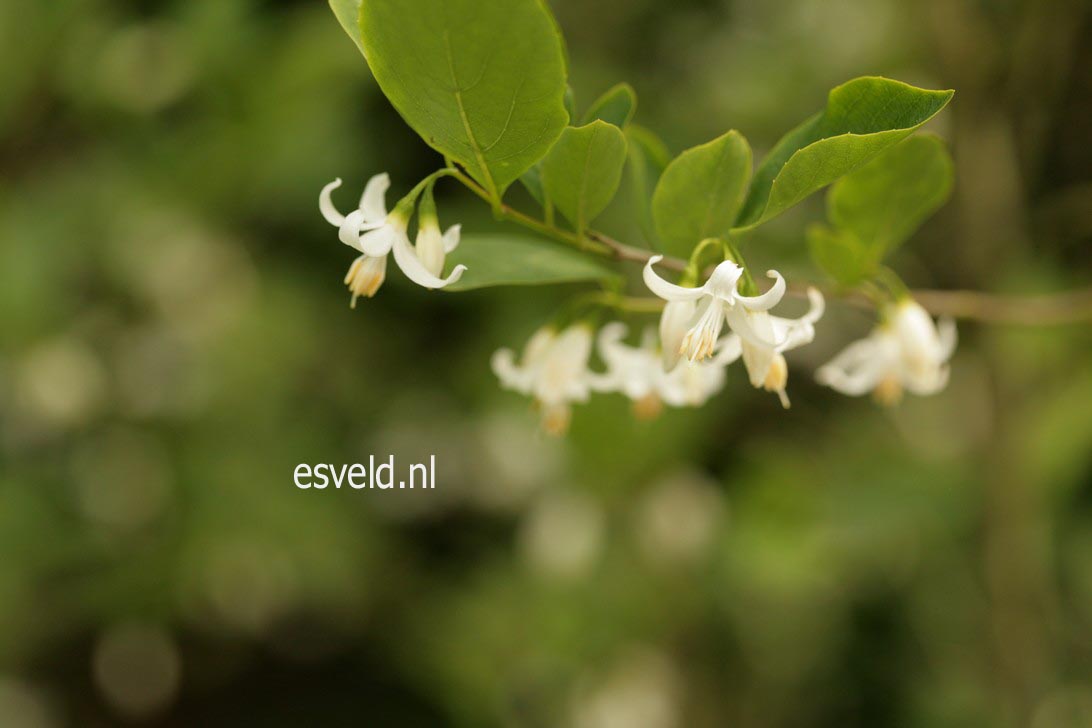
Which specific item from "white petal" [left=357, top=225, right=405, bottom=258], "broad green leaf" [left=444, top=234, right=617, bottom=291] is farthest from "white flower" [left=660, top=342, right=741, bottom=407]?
"white petal" [left=357, top=225, right=405, bottom=258]

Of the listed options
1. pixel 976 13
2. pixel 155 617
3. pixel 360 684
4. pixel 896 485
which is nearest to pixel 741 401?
pixel 896 485

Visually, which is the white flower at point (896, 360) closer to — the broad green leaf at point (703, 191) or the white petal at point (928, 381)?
the white petal at point (928, 381)

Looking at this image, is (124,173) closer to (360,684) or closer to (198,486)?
(198,486)

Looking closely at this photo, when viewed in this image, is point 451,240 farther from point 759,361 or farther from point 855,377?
point 855,377

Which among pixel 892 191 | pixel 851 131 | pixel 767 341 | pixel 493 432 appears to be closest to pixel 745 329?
pixel 767 341

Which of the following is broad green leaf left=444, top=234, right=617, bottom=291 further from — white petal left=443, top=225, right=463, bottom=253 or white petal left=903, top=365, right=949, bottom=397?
white petal left=903, top=365, right=949, bottom=397

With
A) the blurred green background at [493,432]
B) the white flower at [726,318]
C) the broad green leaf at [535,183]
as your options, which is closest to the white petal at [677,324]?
the white flower at [726,318]

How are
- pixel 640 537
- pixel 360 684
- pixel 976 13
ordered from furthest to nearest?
pixel 360 684 < pixel 640 537 < pixel 976 13
